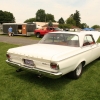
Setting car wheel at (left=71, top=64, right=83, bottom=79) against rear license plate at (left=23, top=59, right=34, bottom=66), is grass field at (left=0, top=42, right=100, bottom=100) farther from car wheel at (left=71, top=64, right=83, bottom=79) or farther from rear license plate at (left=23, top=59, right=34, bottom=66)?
rear license plate at (left=23, top=59, right=34, bottom=66)

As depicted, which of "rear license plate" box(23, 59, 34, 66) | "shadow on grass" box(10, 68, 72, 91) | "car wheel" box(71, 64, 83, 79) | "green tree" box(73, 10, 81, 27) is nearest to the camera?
"rear license plate" box(23, 59, 34, 66)

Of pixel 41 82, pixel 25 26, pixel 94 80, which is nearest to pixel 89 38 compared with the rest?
pixel 94 80

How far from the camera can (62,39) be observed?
17.0ft

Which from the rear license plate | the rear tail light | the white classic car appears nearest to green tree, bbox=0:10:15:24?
the white classic car

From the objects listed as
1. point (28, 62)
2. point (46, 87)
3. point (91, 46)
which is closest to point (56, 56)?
point (28, 62)

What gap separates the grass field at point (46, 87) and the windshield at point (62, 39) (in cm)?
115

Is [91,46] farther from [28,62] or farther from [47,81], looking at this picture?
[28,62]

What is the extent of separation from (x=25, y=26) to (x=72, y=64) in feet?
61.9

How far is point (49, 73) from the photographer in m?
3.79

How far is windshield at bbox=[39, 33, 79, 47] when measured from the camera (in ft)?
16.4

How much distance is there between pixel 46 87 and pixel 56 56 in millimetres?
1050

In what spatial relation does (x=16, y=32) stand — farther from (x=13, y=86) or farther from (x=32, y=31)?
(x=13, y=86)

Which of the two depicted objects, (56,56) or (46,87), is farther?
(46,87)

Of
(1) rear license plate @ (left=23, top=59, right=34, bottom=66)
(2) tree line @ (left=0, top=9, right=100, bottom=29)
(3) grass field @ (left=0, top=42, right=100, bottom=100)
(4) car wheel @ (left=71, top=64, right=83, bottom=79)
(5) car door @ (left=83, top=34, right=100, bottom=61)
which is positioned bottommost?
(3) grass field @ (left=0, top=42, right=100, bottom=100)
